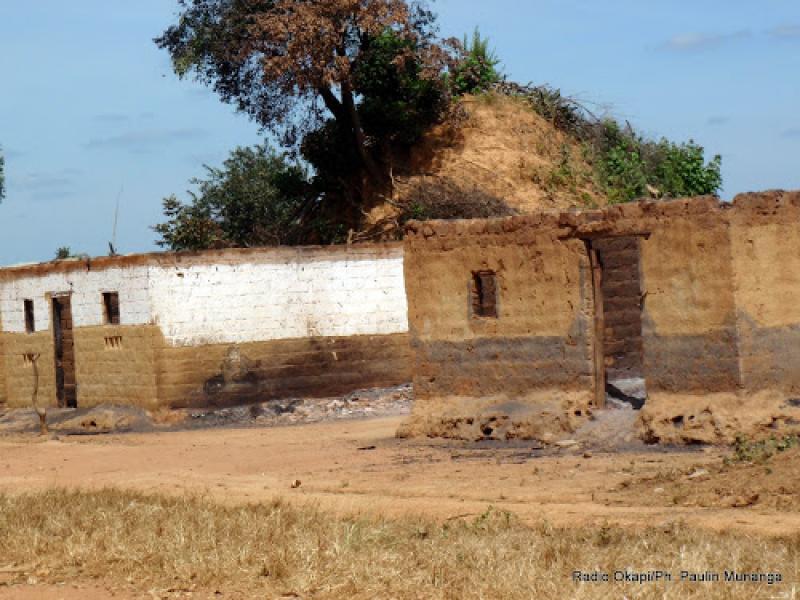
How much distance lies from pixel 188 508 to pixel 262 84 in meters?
18.2

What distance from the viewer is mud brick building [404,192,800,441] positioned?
48.9 ft

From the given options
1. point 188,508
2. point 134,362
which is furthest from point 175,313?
point 188,508

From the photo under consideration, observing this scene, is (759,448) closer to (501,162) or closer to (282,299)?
(282,299)

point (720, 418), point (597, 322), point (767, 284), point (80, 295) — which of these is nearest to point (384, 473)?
point (597, 322)

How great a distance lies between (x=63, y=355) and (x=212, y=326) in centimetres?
348

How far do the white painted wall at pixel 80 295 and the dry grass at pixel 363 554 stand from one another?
391 inches

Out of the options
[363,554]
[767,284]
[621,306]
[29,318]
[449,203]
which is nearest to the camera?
[363,554]

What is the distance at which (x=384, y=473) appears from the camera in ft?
49.4

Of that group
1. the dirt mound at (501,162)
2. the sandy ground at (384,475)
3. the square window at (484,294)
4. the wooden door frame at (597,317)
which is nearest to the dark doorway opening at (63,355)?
the sandy ground at (384,475)

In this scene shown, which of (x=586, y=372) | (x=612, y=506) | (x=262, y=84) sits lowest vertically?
(x=612, y=506)

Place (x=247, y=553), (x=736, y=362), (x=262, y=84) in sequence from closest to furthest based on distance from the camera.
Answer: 1. (x=247, y=553)
2. (x=736, y=362)
3. (x=262, y=84)

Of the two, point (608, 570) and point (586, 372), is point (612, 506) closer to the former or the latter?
point (608, 570)

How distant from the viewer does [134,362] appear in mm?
21828

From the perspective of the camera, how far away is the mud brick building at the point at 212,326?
21.6 m
